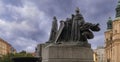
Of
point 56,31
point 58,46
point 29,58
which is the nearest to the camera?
point 29,58

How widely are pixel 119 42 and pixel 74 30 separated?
128 metres

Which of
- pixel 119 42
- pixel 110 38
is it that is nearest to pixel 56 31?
pixel 119 42

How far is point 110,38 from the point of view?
173m

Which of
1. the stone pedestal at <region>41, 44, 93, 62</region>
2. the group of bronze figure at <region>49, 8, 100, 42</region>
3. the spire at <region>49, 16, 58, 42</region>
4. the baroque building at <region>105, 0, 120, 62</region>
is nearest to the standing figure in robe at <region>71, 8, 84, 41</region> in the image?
the group of bronze figure at <region>49, 8, 100, 42</region>

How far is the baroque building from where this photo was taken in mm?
150375

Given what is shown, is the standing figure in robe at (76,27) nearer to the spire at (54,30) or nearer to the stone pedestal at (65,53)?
the stone pedestal at (65,53)

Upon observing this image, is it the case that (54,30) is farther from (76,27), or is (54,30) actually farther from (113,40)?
(113,40)

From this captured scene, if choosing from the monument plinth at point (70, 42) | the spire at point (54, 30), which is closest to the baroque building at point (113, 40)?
the spire at point (54, 30)

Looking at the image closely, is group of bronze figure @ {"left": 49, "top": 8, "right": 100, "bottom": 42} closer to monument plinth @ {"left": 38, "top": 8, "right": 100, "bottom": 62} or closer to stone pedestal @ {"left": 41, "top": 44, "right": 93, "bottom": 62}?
monument plinth @ {"left": 38, "top": 8, "right": 100, "bottom": 62}

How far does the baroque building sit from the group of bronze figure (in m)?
125

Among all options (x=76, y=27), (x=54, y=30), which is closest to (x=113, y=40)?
(x=54, y=30)

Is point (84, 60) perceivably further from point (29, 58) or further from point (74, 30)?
point (29, 58)

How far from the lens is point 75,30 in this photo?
2439 centimetres

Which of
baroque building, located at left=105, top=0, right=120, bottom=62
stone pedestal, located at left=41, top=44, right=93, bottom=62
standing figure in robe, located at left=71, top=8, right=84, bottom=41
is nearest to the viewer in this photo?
stone pedestal, located at left=41, top=44, right=93, bottom=62
